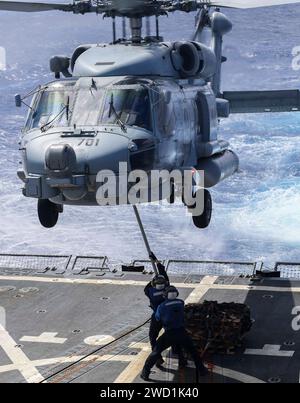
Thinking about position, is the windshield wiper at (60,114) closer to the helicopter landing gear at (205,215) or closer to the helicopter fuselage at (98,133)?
the helicopter fuselage at (98,133)

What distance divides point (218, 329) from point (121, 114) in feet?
15.4

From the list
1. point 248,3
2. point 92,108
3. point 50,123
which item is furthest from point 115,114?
point 248,3

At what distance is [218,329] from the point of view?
17.3 meters

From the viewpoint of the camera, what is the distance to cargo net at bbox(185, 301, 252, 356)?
17219 millimetres

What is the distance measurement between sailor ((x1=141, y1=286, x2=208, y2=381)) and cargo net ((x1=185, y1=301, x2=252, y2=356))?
4.80 feet

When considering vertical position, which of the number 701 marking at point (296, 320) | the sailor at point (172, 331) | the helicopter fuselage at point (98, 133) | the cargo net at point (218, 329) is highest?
the helicopter fuselage at point (98, 133)

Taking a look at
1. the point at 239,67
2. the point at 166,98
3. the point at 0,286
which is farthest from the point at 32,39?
the point at 166,98

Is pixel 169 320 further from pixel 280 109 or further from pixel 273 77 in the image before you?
pixel 273 77

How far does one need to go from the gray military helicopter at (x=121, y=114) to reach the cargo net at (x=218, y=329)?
105 inches

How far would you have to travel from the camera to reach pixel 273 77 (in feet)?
199

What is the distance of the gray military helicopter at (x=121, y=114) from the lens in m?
15.3

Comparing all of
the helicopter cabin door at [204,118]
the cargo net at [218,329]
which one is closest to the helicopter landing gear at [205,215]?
the helicopter cabin door at [204,118]

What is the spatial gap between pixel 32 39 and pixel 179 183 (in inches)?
2335
